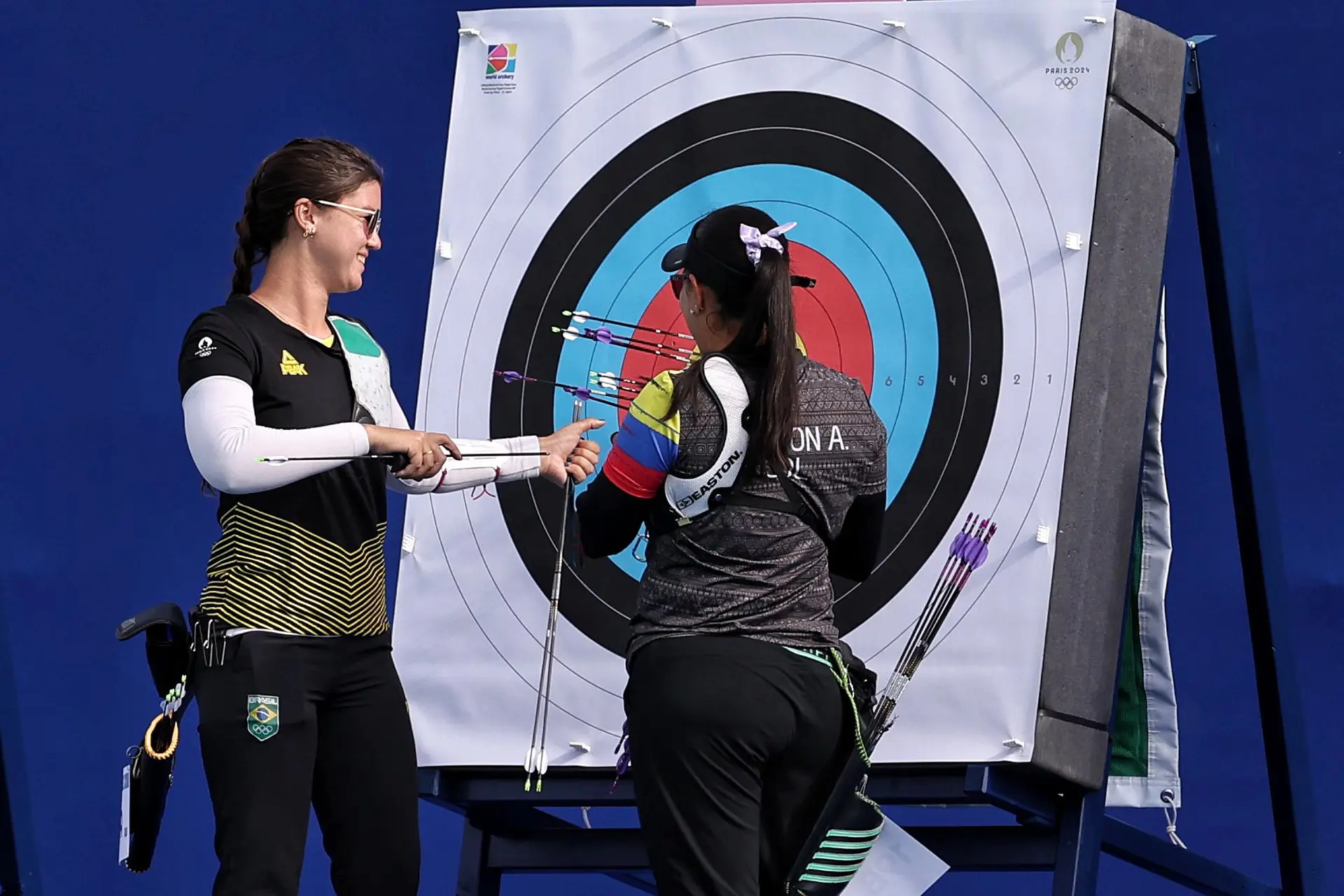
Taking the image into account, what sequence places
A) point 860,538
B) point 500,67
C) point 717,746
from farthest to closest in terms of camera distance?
point 500,67 < point 860,538 < point 717,746

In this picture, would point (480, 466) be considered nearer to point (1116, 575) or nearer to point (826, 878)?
point (826, 878)

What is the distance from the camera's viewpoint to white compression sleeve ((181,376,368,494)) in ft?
5.48

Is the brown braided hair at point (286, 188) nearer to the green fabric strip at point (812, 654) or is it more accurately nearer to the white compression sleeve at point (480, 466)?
the white compression sleeve at point (480, 466)

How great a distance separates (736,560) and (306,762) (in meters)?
0.45

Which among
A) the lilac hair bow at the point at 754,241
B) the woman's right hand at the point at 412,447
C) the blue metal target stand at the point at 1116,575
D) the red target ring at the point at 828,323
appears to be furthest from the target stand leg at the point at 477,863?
the lilac hair bow at the point at 754,241

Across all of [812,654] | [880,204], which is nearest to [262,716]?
[812,654]

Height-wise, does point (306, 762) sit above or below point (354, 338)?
below

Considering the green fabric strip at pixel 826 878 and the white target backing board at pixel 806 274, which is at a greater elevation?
the white target backing board at pixel 806 274

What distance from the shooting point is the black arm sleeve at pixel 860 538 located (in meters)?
1.83

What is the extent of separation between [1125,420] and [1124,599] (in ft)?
0.69

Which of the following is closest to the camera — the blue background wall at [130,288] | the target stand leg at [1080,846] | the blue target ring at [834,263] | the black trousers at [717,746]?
the black trousers at [717,746]

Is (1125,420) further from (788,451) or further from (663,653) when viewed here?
(663,653)

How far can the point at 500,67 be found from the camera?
2.57 meters

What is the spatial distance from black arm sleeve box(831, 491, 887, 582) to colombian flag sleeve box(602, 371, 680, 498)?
0.22 meters
